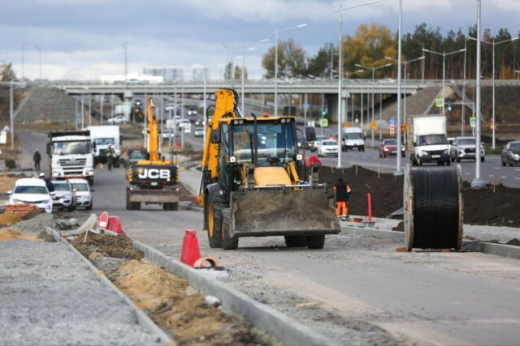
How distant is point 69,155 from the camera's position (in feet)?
226

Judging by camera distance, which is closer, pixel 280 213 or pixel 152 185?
pixel 280 213

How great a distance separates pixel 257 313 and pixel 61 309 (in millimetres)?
2987

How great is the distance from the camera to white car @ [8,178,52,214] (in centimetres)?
4631

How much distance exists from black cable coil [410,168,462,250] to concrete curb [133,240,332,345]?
19.5 feet

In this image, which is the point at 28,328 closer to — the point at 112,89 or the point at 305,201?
the point at 305,201

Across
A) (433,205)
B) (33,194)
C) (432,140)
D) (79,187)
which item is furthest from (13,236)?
(432,140)

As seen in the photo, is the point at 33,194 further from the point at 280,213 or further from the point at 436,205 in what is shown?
the point at 436,205

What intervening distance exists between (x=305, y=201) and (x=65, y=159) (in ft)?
155

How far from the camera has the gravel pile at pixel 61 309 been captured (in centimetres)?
1116

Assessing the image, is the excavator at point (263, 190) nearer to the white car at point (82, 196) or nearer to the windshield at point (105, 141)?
the white car at point (82, 196)

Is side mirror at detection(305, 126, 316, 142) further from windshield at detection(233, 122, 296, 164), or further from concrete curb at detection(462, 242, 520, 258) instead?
concrete curb at detection(462, 242, 520, 258)

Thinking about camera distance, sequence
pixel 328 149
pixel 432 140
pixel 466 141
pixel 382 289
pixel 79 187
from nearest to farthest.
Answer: pixel 382 289
pixel 79 187
pixel 432 140
pixel 466 141
pixel 328 149

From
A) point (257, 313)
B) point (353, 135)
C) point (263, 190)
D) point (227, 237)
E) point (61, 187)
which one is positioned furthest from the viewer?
point (353, 135)

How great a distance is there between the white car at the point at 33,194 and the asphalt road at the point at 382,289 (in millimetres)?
20048
